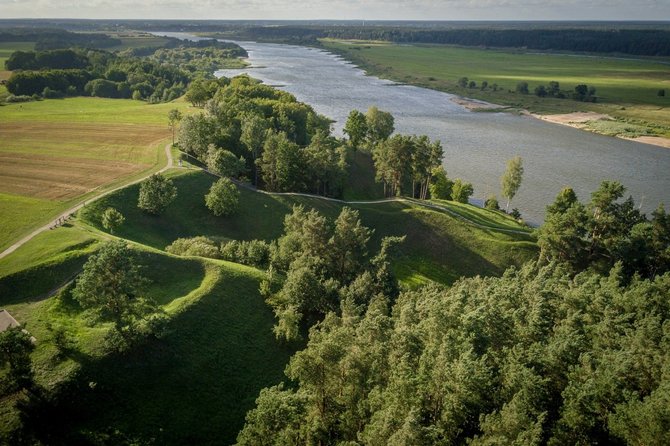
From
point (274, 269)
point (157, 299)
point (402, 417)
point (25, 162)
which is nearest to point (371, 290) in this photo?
point (274, 269)

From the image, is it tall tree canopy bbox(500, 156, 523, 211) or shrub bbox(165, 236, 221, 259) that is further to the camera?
tall tree canopy bbox(500, 156, 523, 211)

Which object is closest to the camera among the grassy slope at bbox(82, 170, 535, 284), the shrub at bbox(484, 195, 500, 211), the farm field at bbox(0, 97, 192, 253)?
the farm field at bbox(0, 97, 192, 253)

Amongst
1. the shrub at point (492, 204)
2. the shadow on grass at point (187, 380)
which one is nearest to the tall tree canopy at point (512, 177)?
the shrub at point (492, 204)

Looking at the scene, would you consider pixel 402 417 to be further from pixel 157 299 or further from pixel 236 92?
pixel 236 92

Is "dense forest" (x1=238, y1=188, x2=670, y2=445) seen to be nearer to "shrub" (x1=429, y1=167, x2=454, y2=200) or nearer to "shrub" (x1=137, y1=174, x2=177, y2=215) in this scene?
"shrub" (x1=137, y1=174, x2=177, y2=215)

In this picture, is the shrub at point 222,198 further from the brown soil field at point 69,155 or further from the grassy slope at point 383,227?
the brown soil field at point 69,155

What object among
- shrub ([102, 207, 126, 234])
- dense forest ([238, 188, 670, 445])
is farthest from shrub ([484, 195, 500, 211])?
shrub ([102, 207, 126, 234])

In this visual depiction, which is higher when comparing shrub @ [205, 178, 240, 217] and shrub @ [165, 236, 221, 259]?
shrub @ [205, 178, 240, 217]
